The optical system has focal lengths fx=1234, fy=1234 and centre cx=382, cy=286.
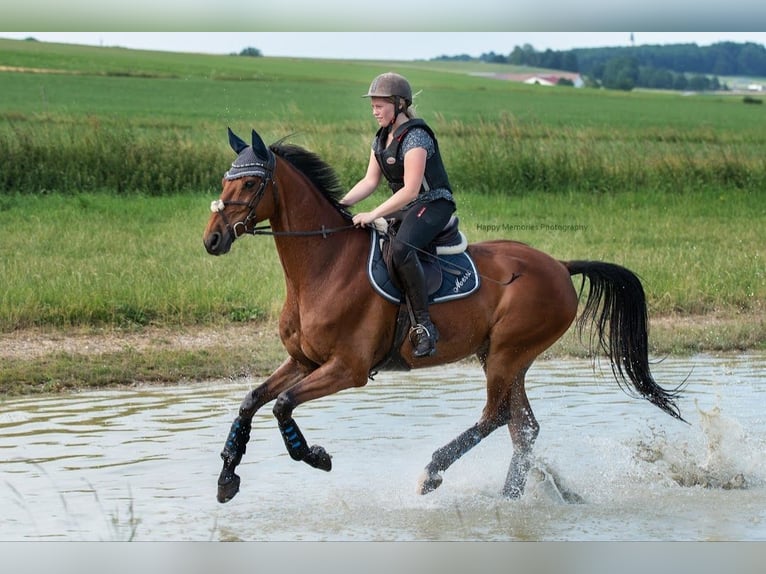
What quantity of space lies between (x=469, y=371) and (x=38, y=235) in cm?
603

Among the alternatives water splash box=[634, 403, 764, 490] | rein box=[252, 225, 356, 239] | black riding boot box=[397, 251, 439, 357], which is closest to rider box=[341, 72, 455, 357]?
black riding boot box=[397, 251, 439, 357]

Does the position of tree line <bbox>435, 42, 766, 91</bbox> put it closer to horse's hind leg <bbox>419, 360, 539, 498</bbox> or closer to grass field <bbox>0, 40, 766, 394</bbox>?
grass field <bbox>0, 40, 766, 394</bbox>

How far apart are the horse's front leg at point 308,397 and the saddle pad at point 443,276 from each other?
0.45m

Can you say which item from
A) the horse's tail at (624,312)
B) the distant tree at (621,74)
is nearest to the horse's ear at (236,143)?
the horse's tail at (624,312)

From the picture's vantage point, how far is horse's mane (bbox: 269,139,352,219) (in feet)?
20.8

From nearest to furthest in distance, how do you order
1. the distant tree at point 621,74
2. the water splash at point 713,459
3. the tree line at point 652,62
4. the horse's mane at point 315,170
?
the horse's mane at point 315,170, the water splash at point 713,459, the tree line at point 652,62, the distant tree at point 621,74

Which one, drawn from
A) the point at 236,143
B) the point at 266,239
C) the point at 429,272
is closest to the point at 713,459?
the point at 429,272

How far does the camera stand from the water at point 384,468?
5.79 m

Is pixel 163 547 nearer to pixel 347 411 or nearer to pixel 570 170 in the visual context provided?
pixel 347 411

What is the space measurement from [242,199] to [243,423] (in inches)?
43.1

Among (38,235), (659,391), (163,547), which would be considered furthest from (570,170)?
(163,547)

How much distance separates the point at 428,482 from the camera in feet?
20.8

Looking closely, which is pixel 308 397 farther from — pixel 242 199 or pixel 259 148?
pixel 259 148

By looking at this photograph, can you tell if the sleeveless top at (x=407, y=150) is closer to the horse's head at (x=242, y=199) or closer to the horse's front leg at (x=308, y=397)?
the horse's head at (x=242, y=199)
